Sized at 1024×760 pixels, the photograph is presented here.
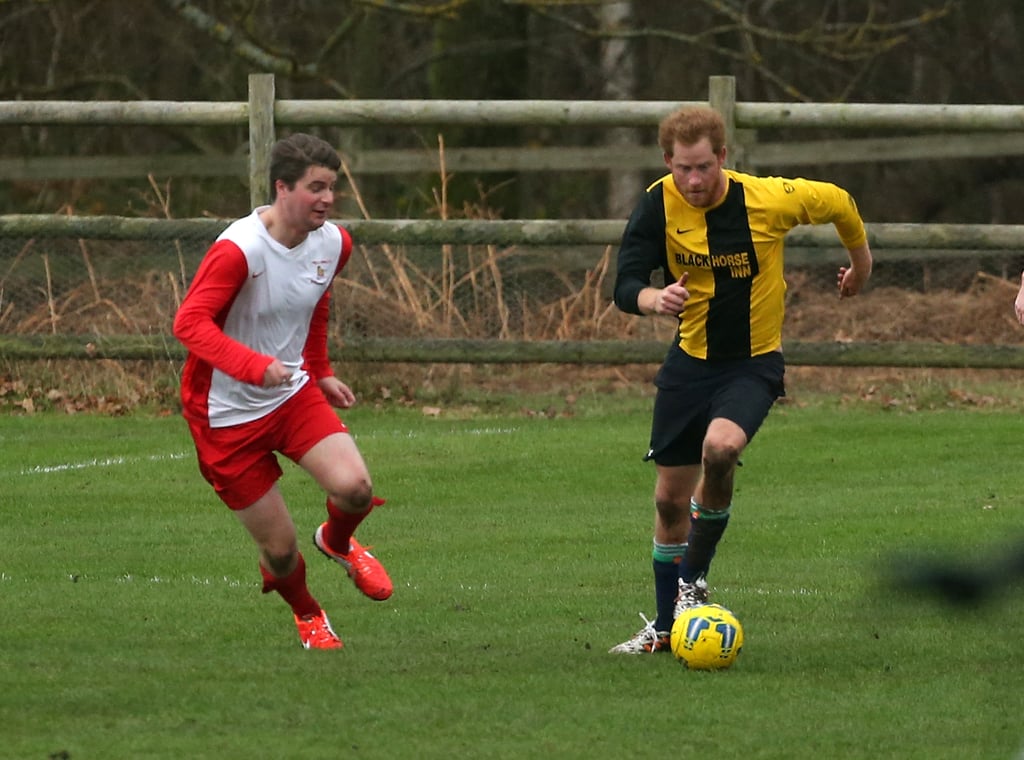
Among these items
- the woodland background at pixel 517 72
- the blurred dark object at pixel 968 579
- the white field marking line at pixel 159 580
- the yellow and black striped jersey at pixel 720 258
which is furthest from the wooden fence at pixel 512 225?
the blurred dark object at pixel 968 579

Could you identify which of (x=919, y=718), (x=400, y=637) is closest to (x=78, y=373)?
(x=400, y=637)

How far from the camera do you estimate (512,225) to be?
12.4 m

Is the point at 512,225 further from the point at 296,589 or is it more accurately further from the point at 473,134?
the point at 473,134

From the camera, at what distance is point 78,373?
43.3 ft

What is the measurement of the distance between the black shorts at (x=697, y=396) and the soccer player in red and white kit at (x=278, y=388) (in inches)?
38.9

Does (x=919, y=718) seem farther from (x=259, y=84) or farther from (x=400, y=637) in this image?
(x=259, y=84)

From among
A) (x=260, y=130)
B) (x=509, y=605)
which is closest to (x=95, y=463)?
(x=260, y=130)

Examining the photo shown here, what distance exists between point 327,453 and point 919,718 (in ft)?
6.89

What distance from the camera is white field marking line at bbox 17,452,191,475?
1061 cm

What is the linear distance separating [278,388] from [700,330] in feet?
4.60

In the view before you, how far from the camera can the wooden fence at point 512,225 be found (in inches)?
480

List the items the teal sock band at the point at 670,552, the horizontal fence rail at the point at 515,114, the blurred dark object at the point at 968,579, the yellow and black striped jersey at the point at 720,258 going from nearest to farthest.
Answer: the blurred dark object at the point at 968,579 → the yellow and black striped jersey at the point at 720,258 → the teal sock band at the point at 670,552 → the horizontal fence rail at the point at 515,114

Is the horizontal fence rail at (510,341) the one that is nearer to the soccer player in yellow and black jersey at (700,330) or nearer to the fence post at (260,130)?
the fence post at (260,130)

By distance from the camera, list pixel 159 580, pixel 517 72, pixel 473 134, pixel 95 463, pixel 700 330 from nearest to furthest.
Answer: pixel 700 330 → pixel 159 580 → pixel 95 463 → pixel 473 134 → pixel 517 72
